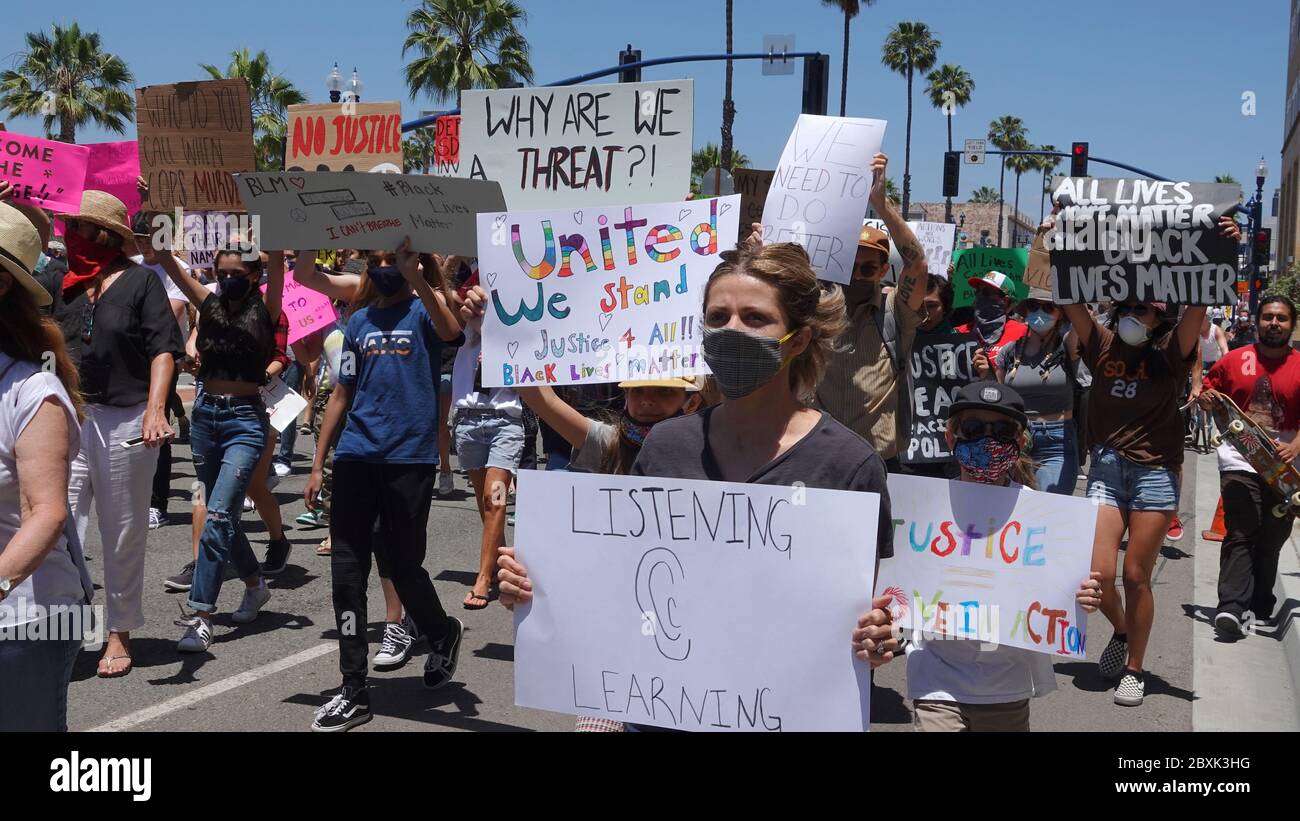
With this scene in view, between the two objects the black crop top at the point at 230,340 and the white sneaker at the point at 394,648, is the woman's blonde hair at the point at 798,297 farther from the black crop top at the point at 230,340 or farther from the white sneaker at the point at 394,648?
the black crop top at the point at 230,340

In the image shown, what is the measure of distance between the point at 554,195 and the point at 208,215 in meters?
3.86

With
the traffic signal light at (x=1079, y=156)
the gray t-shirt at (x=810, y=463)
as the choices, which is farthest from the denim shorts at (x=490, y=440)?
the traffic signal light at (x=1079, y=156)

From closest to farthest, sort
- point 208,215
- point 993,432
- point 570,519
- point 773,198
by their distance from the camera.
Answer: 1. point 570,519
2. point 993,432
3. point 773,198
4. point 208,215

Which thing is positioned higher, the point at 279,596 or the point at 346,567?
the point at 346,567

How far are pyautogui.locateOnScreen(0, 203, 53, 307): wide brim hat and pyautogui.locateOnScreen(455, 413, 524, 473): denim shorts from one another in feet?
14.3

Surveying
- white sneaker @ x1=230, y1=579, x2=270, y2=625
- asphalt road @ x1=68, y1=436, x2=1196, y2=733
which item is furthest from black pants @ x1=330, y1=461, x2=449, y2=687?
white sneaker @ x1=230, y1=579, x2=270, y2=625

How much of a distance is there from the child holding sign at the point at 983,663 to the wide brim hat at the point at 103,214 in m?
3.96

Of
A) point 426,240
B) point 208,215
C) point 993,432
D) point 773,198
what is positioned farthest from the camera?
point 208,215

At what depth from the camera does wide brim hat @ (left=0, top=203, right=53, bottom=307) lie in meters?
3.10

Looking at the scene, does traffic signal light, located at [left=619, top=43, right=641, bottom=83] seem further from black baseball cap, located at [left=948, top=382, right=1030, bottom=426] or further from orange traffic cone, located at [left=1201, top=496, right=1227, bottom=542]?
black baseball cap, located at [left=948, top=382, right=1030, bottom=426]

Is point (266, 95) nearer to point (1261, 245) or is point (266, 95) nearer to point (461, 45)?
point (461, 45)

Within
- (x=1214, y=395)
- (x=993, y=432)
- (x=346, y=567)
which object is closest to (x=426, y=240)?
(x=346, y=567)
